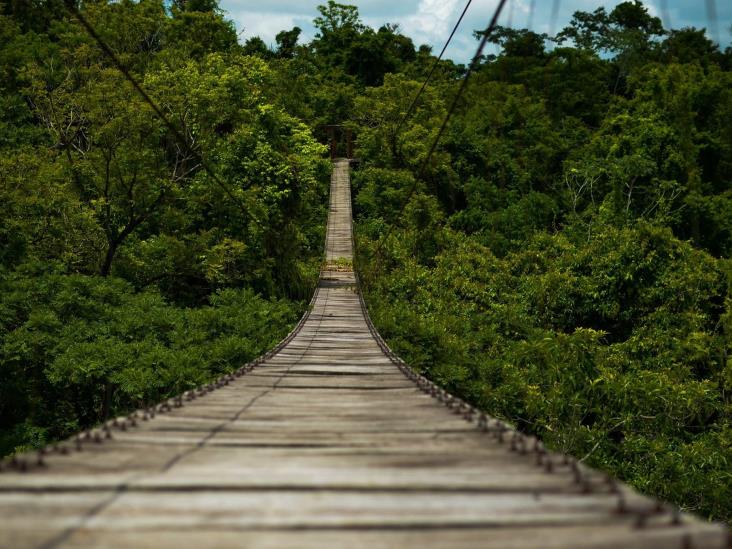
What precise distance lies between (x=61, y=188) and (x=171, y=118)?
257cm

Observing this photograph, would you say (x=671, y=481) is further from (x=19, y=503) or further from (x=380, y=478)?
(x=19, y=503)

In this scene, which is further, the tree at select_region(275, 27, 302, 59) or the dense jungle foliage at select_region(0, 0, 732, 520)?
the tree at select_region(275, 27, 302, 59)

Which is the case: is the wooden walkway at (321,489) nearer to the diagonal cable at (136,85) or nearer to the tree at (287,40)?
the diagonal cable at (136,85)

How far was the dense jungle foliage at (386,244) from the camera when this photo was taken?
34.8 feet

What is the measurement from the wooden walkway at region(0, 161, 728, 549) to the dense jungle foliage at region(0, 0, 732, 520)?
22.4 ft

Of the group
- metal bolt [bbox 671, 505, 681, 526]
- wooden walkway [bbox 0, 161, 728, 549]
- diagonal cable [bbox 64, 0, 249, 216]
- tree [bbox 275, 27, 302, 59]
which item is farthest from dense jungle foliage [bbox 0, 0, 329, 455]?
tree [bbox 275, 27, 302, 59]

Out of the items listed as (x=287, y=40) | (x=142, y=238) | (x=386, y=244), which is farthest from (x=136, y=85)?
(x=287, y=40)

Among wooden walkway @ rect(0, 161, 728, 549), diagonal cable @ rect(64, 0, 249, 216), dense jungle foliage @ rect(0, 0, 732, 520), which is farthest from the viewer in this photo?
dense jungle foliage @ rect(0, 0, 732, 520)

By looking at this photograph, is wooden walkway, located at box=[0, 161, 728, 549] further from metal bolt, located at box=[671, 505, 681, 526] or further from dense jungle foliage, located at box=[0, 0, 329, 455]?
dense jungle foliage, located at box=[0, 0, 329, 455]

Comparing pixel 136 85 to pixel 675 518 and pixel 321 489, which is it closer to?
pixel 321 489

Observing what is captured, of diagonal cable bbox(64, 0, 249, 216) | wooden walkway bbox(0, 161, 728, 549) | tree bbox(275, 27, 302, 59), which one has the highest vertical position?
tree bbox(275, 27, 302, 59)

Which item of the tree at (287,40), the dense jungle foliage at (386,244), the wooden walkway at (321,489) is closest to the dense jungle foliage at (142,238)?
the dense jungle foliage at (386,244)

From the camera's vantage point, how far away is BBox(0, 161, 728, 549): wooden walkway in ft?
5.46

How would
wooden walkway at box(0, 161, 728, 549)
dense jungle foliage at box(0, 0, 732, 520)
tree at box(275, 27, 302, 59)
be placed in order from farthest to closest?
tree at box(275, 27, 302, 59)
dense jungle foliage at box(0, 0, 732, 520)
wooden walkway at box(0, 161, 728, 549)
